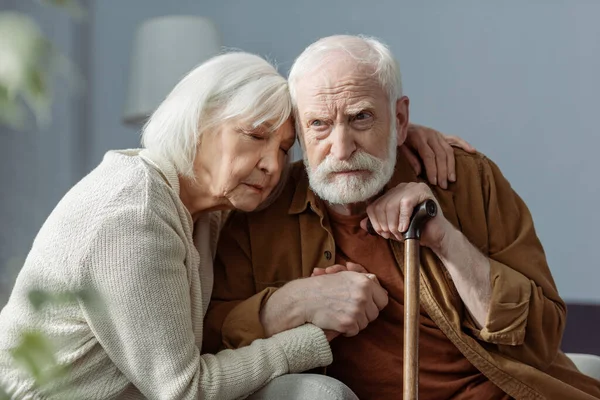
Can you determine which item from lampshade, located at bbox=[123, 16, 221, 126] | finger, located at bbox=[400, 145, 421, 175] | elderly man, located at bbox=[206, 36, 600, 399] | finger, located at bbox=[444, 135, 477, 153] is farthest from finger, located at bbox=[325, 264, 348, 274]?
lampshade, located at bbox=[123, 16, 221, 126]

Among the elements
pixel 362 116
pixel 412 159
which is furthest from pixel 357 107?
pixel 412 159

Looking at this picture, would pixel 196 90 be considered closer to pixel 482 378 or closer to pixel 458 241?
pixel 458 241

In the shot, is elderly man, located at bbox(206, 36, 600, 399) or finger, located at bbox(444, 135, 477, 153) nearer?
elderly man, located at bbox(206, 36, 600, 399)

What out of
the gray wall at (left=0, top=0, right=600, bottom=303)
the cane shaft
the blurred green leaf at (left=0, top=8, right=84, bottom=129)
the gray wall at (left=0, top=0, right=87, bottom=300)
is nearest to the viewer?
the blurred green leaf at (left=0, top=8, right=84, bottom=129)

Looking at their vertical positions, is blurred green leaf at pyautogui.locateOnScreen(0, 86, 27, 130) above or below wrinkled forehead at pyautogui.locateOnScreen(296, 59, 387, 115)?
above

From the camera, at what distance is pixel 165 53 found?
3.86 meters

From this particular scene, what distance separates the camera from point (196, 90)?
199 cm

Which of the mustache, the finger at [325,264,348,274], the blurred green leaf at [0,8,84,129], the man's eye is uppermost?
the blurred green leaf at [0,8,84,129]

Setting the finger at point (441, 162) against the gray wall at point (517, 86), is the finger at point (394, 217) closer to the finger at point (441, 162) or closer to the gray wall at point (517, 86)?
the finger at point (441, 162)

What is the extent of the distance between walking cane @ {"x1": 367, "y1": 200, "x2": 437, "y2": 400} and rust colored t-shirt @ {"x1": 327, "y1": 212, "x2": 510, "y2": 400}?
0.76 feet

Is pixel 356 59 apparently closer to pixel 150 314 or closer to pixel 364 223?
pixel 364 223

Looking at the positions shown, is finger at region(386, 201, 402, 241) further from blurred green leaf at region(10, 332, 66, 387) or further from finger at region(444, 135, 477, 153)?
blurred green leaf at region(10, 332, 66, 387)

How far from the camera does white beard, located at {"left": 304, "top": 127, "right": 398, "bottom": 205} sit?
2027 mm

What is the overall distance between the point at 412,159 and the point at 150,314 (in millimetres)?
815
